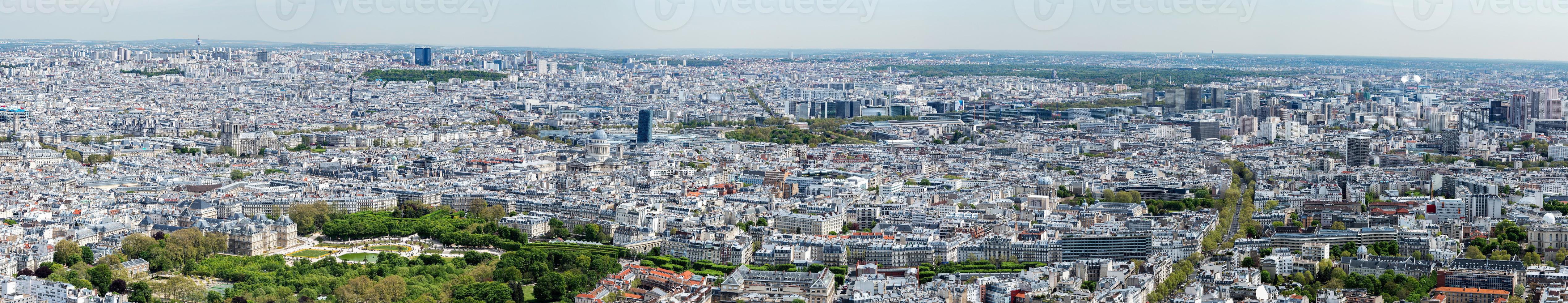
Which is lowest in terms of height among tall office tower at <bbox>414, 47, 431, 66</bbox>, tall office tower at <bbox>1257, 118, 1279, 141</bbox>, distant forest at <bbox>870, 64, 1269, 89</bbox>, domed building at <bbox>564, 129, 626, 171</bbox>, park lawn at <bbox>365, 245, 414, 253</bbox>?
park lawn at <bbox>365, 245, 414, 253</bbox>

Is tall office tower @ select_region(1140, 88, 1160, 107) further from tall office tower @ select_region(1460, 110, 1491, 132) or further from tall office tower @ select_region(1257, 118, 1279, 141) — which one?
tall office tower @ select_region(1460, 110, 1491, 132)

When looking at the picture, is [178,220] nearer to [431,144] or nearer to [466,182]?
[466,182]

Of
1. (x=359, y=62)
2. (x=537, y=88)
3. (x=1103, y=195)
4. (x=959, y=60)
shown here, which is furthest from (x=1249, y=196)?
(x=959, y=60)

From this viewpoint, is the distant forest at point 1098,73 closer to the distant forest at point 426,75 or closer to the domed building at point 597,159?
the distant forest at point 426,75

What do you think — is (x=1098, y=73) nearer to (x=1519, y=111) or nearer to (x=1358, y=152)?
(x=1519, y=111)

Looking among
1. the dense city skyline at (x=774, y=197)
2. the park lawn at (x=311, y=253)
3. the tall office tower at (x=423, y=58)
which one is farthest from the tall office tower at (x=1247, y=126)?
the tall office tower at (x=423, y=58)

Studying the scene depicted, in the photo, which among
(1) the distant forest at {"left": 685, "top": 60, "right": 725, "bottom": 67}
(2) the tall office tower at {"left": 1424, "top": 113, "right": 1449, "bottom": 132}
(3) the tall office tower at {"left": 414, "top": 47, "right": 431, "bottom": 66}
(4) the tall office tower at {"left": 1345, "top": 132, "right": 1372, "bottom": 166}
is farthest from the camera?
(1) the distant forest at {"left": 685, "top": 60, "right": 725, "bottom": 67}

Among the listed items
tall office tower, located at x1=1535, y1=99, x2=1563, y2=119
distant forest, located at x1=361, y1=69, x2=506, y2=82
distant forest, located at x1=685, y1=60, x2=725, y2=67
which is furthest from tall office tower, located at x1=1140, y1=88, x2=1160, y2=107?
distant forest, located at x1=685, y1=60, x2=725, y2=67

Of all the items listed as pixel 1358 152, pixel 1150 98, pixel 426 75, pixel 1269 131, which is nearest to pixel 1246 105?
pixel 1150 98
